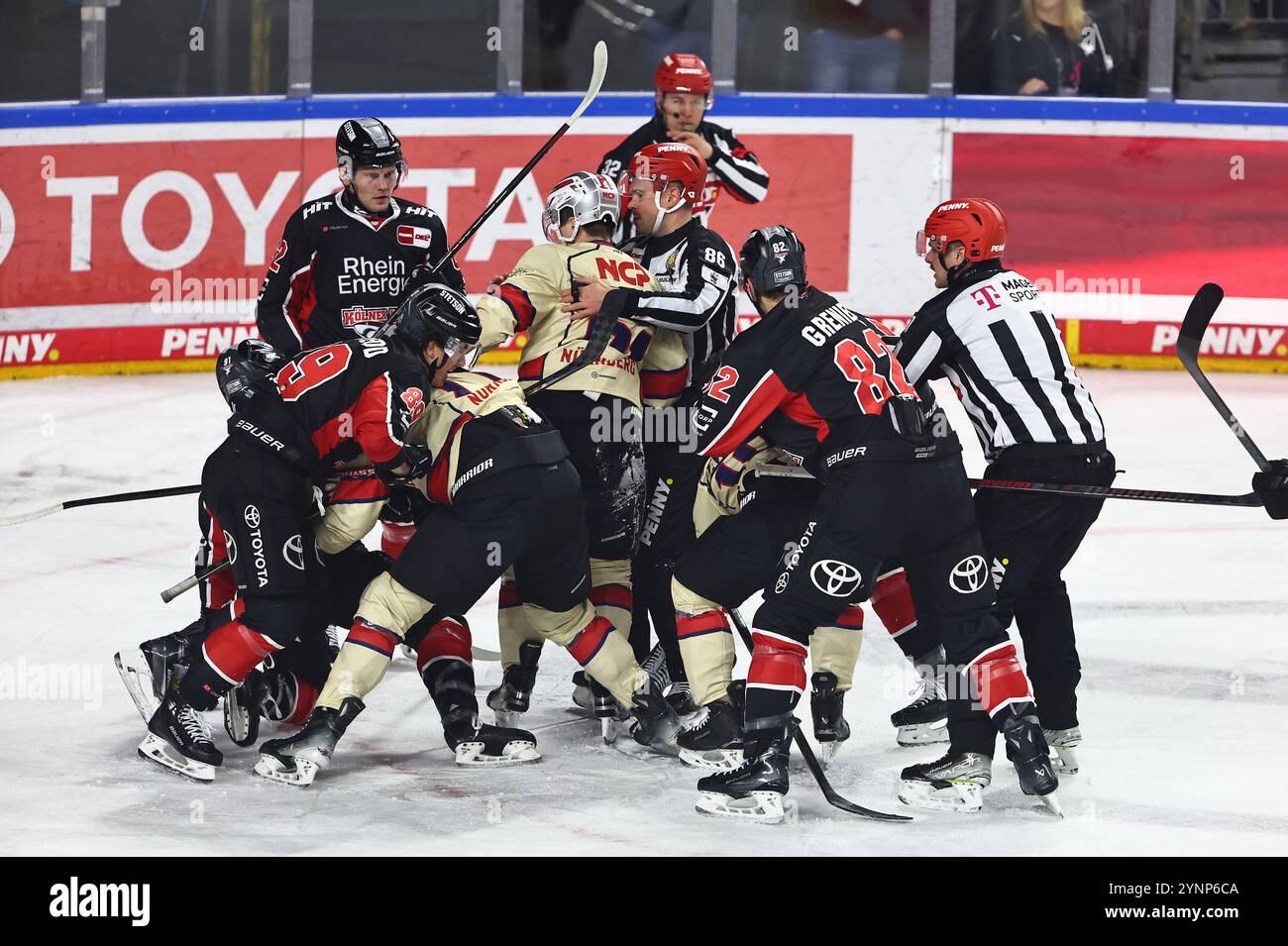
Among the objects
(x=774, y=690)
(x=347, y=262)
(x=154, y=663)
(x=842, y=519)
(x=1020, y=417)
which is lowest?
(x=154, y=663)

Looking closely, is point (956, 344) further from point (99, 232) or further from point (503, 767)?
point (99, 232)

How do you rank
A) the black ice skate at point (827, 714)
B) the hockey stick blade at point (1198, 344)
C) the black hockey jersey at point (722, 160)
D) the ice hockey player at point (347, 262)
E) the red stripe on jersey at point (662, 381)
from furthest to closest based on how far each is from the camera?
the black hockey jersey at point (722, 160)
the ice hockey player at point (347, 262)
the red stripe on jersey at point (662, 381)
the black ice skate at point (827, 714)
the hockey stick blade at point (1198, 344)

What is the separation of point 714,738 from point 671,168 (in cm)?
169

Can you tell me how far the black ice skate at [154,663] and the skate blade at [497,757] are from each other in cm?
86

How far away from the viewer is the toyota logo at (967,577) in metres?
5.18

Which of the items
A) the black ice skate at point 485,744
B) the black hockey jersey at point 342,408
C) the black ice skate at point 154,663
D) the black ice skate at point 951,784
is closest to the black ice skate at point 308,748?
the black ice skate at point 485,744

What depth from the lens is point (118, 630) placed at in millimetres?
6801

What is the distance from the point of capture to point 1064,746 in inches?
219

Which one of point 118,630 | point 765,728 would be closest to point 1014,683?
point 765,728

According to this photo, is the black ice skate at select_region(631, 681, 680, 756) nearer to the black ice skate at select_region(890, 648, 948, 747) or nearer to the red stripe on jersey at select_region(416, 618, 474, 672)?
the red stripe on jersey at select_region(416, 618, 474, 672)

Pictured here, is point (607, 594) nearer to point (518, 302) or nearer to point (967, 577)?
point (518, 302)

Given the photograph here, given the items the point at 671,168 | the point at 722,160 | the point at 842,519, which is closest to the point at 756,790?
the point at 842,519

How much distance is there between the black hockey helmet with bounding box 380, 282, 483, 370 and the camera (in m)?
5.40

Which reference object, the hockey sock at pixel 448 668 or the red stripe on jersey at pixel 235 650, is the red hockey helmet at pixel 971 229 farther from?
the red stripe on jersey at pixel 235 650
